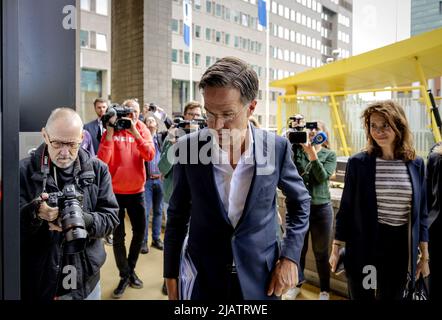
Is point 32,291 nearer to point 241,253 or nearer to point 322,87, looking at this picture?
point 241,253

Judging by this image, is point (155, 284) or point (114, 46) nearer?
Result: point (155, 284)

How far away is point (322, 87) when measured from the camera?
6254 mm

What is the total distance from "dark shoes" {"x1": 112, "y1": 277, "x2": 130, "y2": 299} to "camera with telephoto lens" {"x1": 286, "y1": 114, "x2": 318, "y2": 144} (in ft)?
5.13

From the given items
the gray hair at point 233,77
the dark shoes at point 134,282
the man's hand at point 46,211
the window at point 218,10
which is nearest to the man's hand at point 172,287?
the man's hand at point 46,211

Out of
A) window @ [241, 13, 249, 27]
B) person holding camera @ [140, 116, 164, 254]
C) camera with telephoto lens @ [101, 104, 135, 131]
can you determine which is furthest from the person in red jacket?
window @ [241, 13, 249, 27]

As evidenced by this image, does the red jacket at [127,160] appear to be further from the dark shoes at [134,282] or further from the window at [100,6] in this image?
the window at [100,6]

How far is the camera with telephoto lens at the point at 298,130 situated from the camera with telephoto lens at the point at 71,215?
38.7 inches

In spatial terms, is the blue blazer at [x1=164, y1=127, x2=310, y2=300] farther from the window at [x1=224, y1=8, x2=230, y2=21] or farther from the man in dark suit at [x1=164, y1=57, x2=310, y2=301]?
the window at [x1=224, y1=8, x2=230, y2=21]

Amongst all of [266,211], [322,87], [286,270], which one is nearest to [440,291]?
[286,270]

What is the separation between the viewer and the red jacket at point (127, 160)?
8.26 ft

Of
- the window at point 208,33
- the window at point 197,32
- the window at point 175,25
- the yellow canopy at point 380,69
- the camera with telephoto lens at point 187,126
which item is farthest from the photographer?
the window at point 175,25

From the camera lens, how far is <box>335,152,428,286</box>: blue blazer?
1.59 metres

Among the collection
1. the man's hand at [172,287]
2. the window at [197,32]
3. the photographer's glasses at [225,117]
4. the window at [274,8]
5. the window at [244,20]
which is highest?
the window at [197,32]
